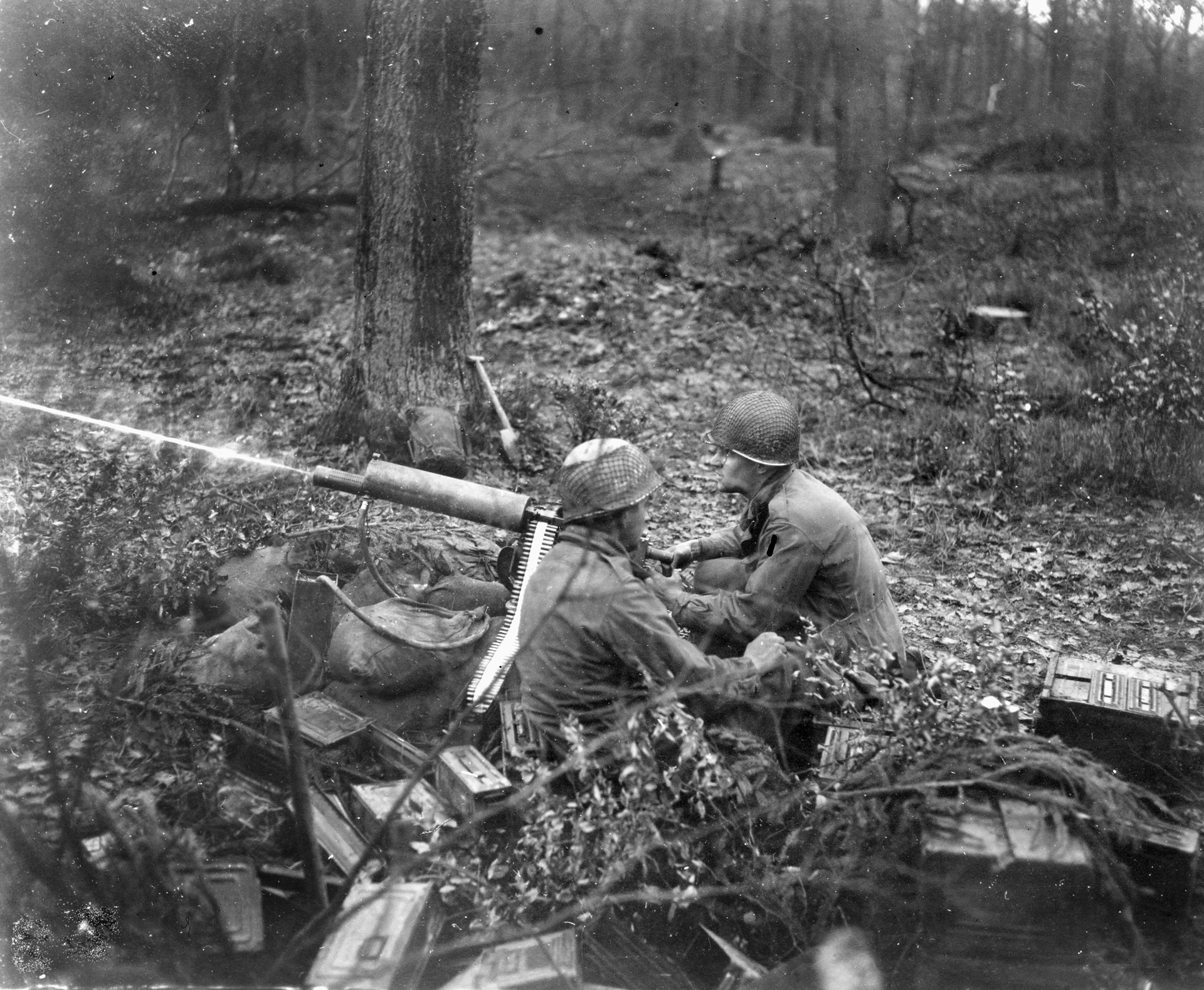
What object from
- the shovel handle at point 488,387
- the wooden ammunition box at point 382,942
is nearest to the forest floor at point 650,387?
Result: the shovel handle at point 488,387

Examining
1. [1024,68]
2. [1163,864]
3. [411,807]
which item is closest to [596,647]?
[411,807]

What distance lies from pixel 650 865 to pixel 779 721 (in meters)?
1.02

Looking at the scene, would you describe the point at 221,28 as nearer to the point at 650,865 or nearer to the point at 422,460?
the point at 422,460

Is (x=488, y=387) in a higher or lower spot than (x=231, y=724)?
higher

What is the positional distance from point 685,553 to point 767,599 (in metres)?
0.72

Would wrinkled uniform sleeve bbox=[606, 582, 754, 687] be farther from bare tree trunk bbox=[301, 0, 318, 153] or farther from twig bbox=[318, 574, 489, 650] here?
bare tree trunk bbox=[301, 0, 318, 153]

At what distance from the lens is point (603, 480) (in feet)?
13.0

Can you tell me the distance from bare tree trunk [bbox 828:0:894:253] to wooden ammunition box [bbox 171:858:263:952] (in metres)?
10.6

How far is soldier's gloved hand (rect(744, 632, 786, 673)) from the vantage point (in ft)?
13.3

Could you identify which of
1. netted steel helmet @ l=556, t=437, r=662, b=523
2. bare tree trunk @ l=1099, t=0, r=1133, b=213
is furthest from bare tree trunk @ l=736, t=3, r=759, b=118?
netted steel helmet @ l=556, t=437, r=662, b=523

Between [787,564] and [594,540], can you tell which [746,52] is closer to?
[787,564]

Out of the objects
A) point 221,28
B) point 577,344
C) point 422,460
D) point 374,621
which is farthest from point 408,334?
point 221,28

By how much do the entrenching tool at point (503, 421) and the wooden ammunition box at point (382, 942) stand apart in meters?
4.51

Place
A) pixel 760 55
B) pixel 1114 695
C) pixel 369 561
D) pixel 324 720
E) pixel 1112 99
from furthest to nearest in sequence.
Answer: pixel 760 55 → pixel 1112 99 → pixel 369 561 → pixel 324 720 → pixel 1114 695
